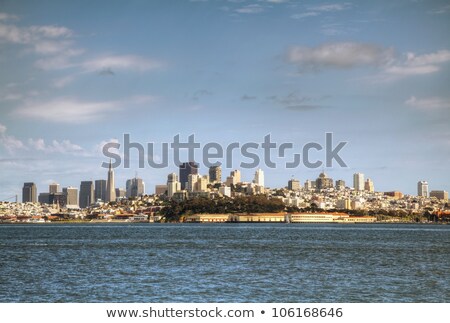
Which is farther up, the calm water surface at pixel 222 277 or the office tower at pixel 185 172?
the office tower at pixel 185 172

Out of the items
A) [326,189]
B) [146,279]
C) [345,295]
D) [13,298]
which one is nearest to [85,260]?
[146,279]

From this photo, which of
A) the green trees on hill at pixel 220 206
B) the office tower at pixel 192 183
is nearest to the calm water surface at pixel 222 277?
the green trees on hill at pixel 220 206

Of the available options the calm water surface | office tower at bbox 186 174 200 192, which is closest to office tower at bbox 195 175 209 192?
office tower at bbox 186 174 200 192

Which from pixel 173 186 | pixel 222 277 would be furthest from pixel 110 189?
pixel 222 277

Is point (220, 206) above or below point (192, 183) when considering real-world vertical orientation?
below

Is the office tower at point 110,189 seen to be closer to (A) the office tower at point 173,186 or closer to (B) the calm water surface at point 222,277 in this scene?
(A) the office tower at point 173,186

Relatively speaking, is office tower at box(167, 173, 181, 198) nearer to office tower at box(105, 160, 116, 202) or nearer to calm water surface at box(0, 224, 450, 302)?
office tower at box(105, 160, 116, 202)

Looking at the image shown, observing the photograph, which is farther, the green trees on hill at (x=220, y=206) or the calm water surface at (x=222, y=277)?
the green trees on hill at (x=220, y=206)

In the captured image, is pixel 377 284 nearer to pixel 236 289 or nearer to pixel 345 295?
pixel 345 295

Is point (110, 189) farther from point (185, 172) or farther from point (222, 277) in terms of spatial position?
point (222, 277)

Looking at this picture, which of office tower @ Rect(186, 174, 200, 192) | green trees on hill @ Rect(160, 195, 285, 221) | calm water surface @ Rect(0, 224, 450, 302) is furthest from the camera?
office tower @ Rect(186, 174, 200, 192)
